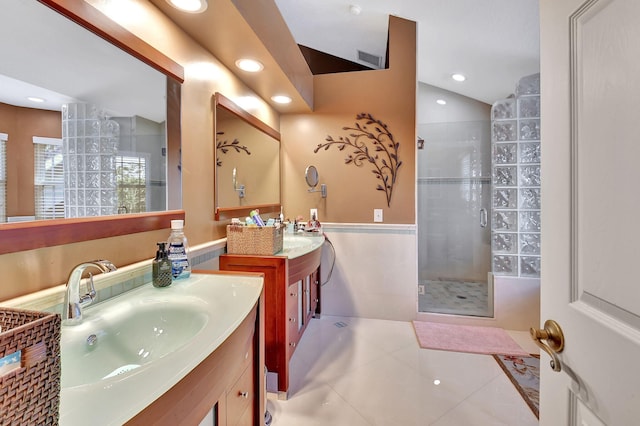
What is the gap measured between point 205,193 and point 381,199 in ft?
5.49

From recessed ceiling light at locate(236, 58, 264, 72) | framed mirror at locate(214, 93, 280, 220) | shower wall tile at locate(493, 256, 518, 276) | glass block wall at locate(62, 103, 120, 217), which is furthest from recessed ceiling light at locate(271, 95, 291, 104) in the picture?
shower wall tile at locate(493, 256, 518, 276)

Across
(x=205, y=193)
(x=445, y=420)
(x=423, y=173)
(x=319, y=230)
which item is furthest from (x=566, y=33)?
(x=423, y=173)

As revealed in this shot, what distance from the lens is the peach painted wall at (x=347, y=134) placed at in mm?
2639

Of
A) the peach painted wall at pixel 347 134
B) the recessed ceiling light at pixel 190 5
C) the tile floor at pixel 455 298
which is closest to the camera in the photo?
the recessed ceiling light at pixel 190 5

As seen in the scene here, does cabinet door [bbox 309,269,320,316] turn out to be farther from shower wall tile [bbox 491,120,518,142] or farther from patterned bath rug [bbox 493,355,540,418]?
shower wall tile [bbox 491,120,518,142]

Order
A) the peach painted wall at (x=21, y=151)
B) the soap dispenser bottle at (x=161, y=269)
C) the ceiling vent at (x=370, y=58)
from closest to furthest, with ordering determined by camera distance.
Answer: the peach painted wall at (x=21, y=151), the soap dispenser bottle at (x=161, y=269), the ceiling vent at (x=370, y=58)

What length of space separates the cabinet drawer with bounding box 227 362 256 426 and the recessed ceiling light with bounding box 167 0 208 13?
1.49m

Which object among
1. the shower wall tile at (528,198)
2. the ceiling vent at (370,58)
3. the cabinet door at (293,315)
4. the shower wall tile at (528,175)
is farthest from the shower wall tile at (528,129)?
the cabinet door at (293,315)

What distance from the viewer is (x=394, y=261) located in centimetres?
270

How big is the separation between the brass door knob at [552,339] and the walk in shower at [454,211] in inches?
90.7

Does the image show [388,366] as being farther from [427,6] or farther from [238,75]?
[427,6]

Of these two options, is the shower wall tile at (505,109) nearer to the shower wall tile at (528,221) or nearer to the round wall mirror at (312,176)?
the shower wall tile at (528,221)

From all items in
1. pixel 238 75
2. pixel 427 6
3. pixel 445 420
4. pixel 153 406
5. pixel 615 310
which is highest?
pixel 427 6

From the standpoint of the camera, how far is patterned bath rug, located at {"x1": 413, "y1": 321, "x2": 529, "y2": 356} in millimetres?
2209
